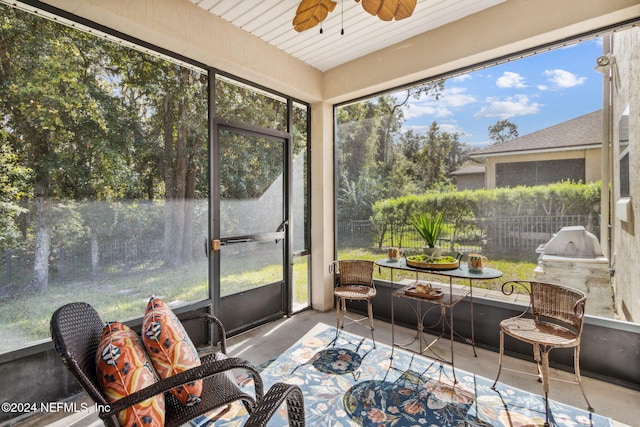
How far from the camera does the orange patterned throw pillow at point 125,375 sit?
3.93 feet

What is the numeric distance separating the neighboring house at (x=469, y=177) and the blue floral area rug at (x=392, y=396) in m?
1.69

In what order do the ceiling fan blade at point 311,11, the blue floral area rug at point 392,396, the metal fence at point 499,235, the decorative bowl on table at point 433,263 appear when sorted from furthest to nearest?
the metal fence at point 499,235 < the decorative bowl on table at point 433,263 < the ceiling fan blade at point 311,11 < the blue floral area rug at point 392,396

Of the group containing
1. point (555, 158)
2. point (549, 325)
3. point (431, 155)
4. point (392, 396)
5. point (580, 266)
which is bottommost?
point (392, 396)

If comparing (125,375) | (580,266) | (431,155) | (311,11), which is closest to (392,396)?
(125,375)

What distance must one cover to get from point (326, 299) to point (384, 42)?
10.0 feet

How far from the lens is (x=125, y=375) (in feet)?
3.97

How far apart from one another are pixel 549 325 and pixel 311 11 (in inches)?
114

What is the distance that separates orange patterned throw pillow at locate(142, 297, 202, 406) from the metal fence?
8.59 feet

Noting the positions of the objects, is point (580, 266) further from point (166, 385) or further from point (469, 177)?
point (166, 385)

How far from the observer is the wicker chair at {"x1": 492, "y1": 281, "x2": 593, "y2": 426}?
201 cm

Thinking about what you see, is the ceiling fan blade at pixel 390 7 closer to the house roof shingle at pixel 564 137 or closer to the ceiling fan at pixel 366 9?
the ceiling fan at pixel 366 9

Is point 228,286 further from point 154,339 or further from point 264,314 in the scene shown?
point 154,339

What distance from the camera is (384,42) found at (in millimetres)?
3219

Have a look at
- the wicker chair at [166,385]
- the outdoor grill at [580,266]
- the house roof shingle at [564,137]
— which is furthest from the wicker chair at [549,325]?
the wicker chair at [166,385]
